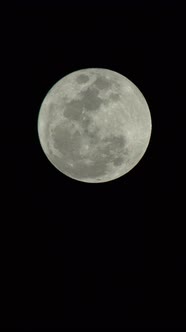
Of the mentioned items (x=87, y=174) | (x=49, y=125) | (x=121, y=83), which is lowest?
(x=87, y=174)

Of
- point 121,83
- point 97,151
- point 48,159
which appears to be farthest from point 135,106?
point 48,159

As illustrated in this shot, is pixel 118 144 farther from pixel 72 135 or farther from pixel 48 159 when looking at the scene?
pixel 48 159

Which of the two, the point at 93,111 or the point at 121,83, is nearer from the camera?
the point at 93,111

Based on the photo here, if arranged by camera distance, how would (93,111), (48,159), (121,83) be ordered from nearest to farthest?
(93,111), (121,83), (48,159)

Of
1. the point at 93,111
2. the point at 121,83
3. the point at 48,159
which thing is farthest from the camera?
the point at 48,159

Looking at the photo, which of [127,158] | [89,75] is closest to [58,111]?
[89,75]

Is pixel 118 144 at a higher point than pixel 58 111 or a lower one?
lower

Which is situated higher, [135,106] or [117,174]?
[135,106]

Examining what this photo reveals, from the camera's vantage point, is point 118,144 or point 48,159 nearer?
point 118,144

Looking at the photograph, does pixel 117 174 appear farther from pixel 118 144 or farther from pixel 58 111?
pixel 58 111
